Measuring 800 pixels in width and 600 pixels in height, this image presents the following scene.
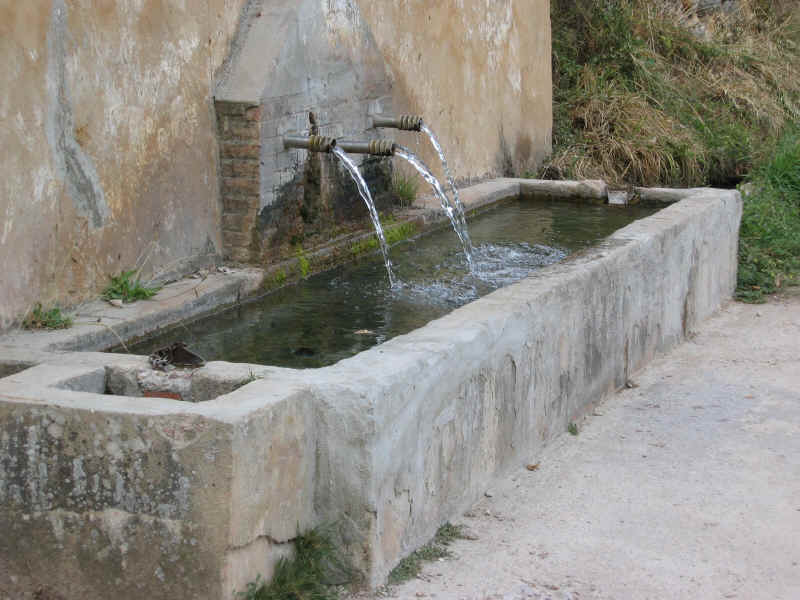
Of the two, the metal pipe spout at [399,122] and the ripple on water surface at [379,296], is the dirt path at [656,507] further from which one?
the metal pipe spout at [399,122]

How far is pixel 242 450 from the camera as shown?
2.44 metres

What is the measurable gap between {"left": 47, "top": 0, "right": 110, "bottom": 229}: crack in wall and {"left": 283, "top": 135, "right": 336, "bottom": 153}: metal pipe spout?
3.40ft

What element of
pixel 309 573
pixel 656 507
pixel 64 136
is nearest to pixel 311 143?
pixel 64 136

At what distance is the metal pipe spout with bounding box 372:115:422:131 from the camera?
5.52 m

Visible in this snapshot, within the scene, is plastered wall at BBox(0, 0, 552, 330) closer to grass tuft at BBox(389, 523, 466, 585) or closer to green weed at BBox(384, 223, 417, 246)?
green weed at BBox(384, 223, 417, 246)

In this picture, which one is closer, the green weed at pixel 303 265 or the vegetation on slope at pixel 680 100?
the green weed at pixel 303 265

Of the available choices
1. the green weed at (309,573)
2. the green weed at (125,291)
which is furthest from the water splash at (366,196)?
the green weed at (309,573)

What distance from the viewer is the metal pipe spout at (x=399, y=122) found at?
552cm

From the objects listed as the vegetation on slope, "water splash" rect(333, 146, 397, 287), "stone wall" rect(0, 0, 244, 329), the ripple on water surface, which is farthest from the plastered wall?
the vegetation on slope

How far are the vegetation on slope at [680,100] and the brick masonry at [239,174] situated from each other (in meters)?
3.41

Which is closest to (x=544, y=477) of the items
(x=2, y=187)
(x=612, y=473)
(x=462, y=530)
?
(x=612, y=473)

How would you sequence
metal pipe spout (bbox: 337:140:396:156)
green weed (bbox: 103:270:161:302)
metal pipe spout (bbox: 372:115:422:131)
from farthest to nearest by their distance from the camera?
1. metal pipe spout (bbox: 372:115:422:131)
2. metal pipe spout (bbox: 337:140:396:156)
3. green weed (bbox: 103:270:161:302)

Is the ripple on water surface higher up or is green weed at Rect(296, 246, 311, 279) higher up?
green weed at Rect(296, 246, 311, 279)

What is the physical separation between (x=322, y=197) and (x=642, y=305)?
1558 mm
